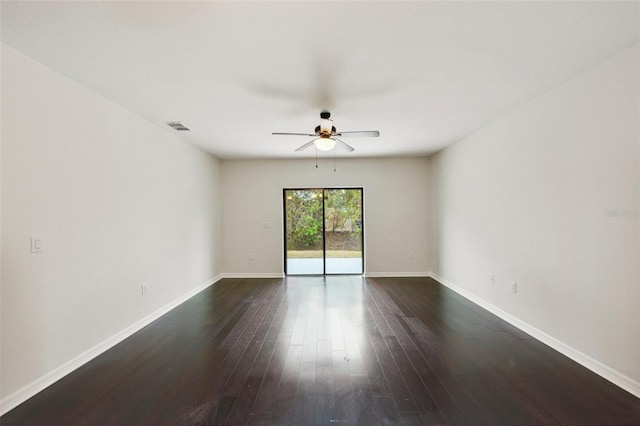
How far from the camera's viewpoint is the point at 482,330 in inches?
126

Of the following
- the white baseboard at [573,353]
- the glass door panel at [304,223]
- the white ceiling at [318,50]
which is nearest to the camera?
the white ceiling at [318,50]

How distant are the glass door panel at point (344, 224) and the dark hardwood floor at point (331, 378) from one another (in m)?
2.47

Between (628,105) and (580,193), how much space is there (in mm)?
731

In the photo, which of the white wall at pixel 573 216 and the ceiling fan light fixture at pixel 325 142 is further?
the ceiling fan light fixture at pixel 325 142

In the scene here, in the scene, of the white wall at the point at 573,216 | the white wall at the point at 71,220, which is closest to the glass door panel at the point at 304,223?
the white wall at the point at 71,220

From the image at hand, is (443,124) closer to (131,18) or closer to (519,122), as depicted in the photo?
(519,122)

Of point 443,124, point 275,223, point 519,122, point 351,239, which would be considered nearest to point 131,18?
point 443,124

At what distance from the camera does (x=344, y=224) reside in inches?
242

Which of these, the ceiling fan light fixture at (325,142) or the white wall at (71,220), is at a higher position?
the ceiling fan light fixture at (325,142)

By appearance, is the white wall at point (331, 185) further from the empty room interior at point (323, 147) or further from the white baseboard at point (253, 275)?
the empty room interior at point (323, 147)

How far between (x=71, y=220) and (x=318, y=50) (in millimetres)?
2529

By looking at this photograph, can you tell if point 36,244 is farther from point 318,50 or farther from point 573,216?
point 573,216

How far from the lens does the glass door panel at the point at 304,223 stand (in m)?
6.13

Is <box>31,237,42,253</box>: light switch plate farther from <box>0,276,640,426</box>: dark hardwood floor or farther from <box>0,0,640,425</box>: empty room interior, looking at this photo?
<box>0,276,640,426</box>: dark hardwood floor
